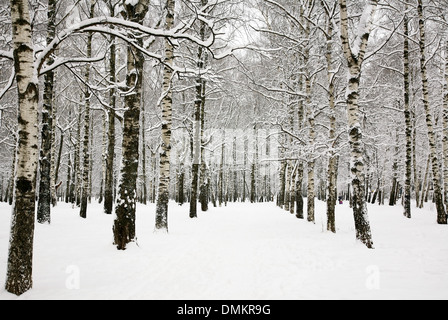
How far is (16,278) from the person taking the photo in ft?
10.9

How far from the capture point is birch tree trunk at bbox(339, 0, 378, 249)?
635 cm

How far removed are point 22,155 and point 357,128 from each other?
265 inches

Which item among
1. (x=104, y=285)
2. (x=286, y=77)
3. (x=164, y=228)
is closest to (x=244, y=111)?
(x=286, y=77)

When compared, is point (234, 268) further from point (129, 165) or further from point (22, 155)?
point (22, 155)

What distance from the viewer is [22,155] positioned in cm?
330

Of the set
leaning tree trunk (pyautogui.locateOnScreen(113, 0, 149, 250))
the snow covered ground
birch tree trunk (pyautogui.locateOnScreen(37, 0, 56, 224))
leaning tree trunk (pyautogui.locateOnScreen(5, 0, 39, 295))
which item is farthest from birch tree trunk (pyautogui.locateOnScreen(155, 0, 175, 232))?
leaning tree trunk (pyautogui.locateOnScreen(5, 0, 39, 295))

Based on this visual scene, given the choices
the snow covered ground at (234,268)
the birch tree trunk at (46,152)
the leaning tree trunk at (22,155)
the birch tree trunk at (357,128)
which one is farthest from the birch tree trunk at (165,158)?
the birch tree trunk at (357,128)

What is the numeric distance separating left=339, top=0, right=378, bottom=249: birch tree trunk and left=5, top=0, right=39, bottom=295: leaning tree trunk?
6.44m

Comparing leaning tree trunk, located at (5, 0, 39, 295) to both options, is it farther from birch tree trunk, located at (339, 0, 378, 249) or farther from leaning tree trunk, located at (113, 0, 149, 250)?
birch tree trunk, located at (339, 0, 378, 249)

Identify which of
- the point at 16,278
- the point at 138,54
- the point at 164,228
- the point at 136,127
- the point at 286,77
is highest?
the point at 286,77

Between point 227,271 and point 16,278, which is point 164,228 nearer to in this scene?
point 227,271

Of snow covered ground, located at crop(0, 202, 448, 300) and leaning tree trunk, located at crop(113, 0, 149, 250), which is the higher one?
leaning tree trunk, located at crop(113, 0, 149, 250)

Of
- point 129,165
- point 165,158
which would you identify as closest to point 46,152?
point 165,158

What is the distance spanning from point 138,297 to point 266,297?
163 cm
